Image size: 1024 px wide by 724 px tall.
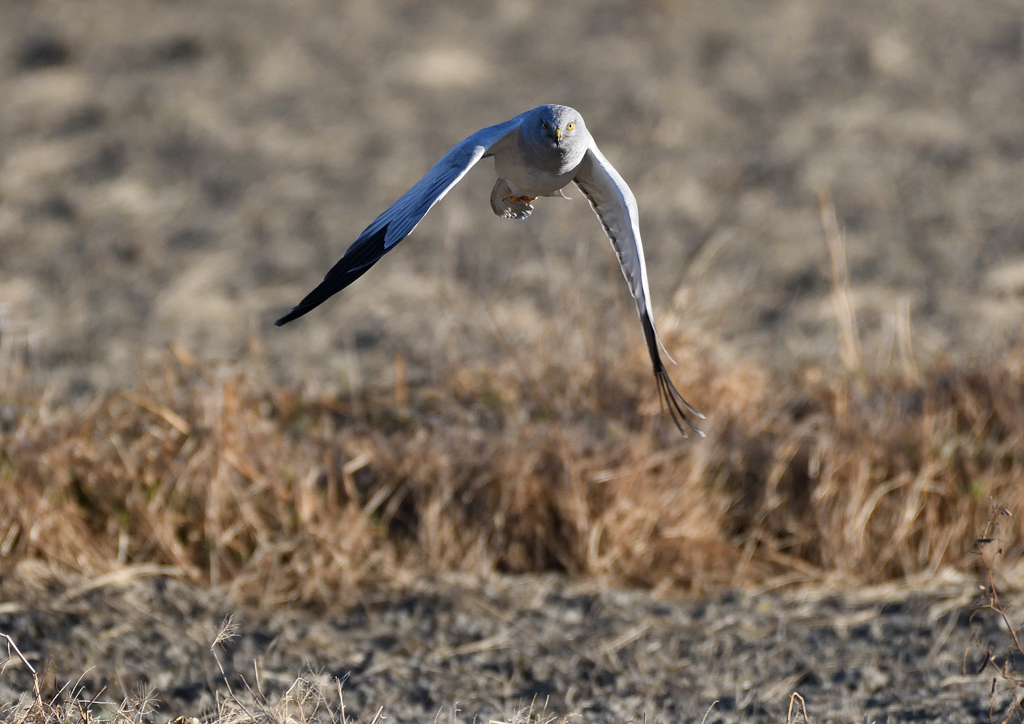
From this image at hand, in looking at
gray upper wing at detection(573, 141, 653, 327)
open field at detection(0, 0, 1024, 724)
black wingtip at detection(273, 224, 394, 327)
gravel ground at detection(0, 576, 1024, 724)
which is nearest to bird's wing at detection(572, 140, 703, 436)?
gray upper wing at detection(573, 141, 653, 327)

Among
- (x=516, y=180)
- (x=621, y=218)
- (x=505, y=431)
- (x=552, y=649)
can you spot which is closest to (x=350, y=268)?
(x=516, y=180)

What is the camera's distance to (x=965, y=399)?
3.82 metres

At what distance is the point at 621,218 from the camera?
189cm

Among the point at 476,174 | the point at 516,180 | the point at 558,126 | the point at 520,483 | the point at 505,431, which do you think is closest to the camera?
the point at 558,126

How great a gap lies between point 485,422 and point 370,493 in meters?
0.54

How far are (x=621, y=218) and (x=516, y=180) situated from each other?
0.27 metres

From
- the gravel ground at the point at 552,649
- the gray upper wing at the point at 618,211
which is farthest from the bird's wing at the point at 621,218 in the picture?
the gravel ground at the point at 552,649

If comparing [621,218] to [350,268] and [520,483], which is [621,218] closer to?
[350,268]

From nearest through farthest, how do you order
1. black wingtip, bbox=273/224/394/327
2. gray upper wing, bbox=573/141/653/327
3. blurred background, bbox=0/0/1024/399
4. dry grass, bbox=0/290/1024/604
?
black wingtip, bbox=273/224/394/327 → gray upper wing, bbox=573/141/653/327 → dry grass, bbox=0/290/1024/604 → blurred background, bbox=0/0/1024/399

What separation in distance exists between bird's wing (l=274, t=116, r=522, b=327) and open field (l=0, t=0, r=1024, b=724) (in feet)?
3.95

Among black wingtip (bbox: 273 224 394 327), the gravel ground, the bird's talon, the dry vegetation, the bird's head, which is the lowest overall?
the gravel ground

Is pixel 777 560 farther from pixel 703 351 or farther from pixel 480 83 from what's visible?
pixel 480 83

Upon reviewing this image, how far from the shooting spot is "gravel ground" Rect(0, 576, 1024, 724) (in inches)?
111

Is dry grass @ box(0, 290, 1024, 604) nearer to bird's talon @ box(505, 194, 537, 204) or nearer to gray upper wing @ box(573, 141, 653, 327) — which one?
gray upper wing @ box(573, 141, 653, 327)
